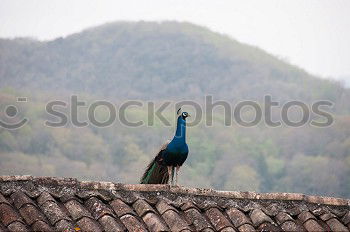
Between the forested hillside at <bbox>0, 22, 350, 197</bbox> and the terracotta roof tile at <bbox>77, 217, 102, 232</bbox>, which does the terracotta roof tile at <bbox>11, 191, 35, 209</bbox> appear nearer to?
the terracotta roof tile at <bbox>77, 217, 102, 232</bbox>

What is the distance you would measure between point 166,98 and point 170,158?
119309 mm

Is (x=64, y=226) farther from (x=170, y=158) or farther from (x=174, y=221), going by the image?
(x=170, y=158)

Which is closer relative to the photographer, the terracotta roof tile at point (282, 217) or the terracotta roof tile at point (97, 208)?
the terracotta roof tile at point (97, 208)

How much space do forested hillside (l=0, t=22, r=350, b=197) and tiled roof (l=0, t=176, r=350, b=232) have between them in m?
60.6

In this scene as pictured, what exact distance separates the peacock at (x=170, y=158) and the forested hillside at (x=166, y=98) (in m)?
57.9

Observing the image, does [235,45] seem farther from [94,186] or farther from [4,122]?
[94,186]

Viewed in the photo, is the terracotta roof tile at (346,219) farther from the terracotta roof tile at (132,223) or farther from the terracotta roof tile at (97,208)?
the terracotta roof tile at (97,208)

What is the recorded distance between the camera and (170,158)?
14.4 m

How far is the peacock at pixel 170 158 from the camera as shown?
14.2m

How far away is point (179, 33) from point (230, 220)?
147996 mm

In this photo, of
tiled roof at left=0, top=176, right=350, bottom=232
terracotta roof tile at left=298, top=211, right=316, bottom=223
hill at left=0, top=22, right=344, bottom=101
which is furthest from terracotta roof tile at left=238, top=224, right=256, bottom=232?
hill at left=0, top=22, right=344, bottom=101

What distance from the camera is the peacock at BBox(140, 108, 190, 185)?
1421cm

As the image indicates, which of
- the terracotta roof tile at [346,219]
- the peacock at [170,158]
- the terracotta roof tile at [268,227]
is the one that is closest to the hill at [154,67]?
the peacock at [170,158]

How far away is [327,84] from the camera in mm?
139125
